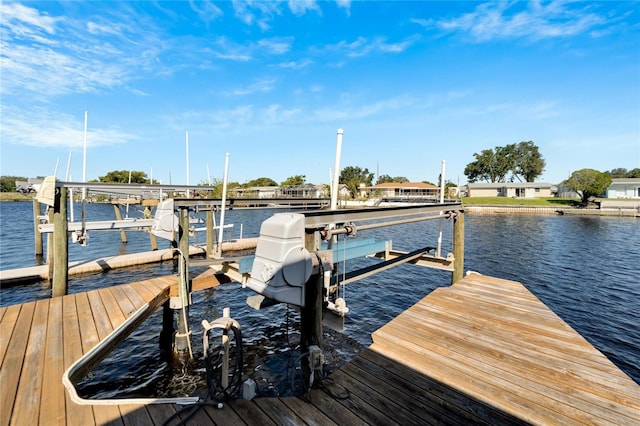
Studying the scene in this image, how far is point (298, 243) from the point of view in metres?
2.81

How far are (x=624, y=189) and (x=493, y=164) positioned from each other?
34.1 metres

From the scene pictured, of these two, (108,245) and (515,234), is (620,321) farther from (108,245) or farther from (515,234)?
(108,245)

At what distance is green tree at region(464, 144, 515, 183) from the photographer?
8331cm

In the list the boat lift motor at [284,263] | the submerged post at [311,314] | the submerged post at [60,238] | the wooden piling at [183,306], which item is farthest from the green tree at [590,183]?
the submerged post at [60,238]

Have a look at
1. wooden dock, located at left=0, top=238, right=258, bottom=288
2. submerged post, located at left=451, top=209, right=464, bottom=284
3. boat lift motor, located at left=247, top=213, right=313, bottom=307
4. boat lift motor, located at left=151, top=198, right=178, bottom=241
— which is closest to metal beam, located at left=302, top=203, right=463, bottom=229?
boat lift motor, located at left=247, top=213, right=313, bottom=307

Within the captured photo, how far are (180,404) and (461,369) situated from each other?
10.5ft

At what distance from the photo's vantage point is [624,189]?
173ft

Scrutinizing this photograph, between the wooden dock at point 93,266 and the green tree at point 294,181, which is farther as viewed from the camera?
the green tree at point 294,181

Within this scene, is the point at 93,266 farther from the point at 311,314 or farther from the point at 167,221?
the point at 311,314

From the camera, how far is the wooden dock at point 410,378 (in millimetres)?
2732

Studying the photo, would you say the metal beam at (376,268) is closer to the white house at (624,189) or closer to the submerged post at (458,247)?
the submerged post at (458,247)

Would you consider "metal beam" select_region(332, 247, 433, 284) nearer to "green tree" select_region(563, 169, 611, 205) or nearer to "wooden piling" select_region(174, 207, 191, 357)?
"wooden piling" select_region(174, 207, 191, 357)

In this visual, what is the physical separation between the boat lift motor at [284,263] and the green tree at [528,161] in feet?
327

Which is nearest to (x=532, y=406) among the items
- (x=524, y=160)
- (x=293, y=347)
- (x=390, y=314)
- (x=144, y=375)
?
(x=293, y=347)
